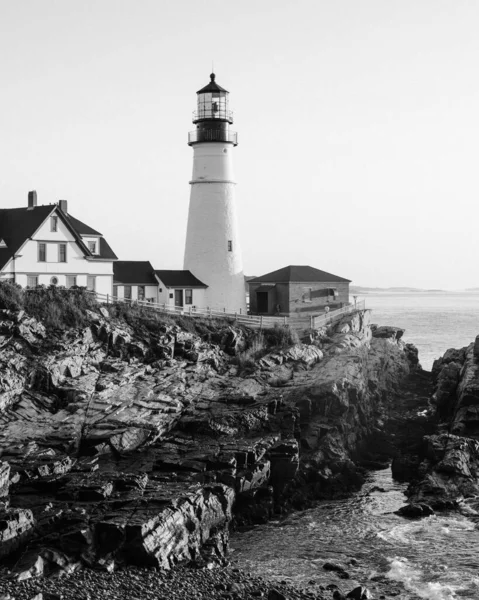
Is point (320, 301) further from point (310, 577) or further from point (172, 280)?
point (310, 577)

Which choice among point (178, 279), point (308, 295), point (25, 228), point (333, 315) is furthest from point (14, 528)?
point (308, 295)

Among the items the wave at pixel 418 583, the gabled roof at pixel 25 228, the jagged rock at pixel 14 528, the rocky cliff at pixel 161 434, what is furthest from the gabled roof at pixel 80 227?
the wave at pixel 418 583

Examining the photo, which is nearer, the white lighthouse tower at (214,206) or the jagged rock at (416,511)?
the jagged rock at (416,511)

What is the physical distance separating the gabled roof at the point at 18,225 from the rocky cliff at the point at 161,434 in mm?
5596

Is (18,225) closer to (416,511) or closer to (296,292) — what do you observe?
(296,292)

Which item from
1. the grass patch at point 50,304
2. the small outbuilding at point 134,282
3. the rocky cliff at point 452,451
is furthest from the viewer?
the small outbuilding at point 134,282

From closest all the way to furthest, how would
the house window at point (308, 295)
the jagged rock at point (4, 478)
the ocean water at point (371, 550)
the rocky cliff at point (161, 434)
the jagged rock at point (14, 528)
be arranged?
the jagged rock at point (14, 528)
the ocean water at point (371, 550)
the rocky cliff at point (161, 434)
the jagged rock at point (4, 478)
the house window at point (308, 295)

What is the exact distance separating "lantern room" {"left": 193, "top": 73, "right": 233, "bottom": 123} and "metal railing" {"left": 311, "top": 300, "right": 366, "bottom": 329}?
13.1m

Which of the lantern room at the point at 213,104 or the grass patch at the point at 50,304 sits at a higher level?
the lantern room at the point at 213,104

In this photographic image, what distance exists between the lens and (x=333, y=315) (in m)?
51.2

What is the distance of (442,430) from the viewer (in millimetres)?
37906

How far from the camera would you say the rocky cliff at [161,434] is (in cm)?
2403

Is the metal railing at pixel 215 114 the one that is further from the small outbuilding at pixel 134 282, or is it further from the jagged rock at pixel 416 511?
the jagged rock at pixel 416 511

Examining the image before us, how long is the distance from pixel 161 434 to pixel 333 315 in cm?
2084
